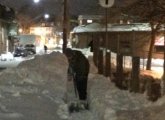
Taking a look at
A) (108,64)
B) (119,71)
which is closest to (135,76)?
(119,71)

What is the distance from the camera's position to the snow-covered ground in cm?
971

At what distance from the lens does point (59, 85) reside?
16.1 metres

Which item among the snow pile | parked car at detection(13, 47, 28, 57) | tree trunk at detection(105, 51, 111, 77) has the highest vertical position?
tree trunk at detection(105, 51, 111, 77)

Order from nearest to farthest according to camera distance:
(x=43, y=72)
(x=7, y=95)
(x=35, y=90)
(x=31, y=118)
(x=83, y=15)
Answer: (x=31, y=118) < (x=7, y=95) < (x=35, y=90) < (x=43, y=72) < (x=83, y=15)

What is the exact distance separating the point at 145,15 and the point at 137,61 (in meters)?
2.84

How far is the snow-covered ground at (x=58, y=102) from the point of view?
971cm

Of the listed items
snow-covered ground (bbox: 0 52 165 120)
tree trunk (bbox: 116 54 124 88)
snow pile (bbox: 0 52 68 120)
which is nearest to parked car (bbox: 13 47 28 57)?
snow pile (bbox: 0 52 68 120)

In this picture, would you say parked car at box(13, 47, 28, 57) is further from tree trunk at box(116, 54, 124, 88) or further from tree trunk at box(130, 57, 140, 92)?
tree trunk at box(130, 57, 140, 92)

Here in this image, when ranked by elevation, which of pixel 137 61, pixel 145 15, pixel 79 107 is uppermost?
pixel 145 15

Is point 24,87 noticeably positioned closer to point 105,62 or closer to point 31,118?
point 31,118

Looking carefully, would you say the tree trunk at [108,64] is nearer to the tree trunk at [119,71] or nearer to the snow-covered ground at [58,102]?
the tree trunk at [119,71]

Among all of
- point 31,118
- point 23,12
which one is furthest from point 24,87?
point 23,12

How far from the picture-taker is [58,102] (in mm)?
12734

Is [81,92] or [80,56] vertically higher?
[80,56]
